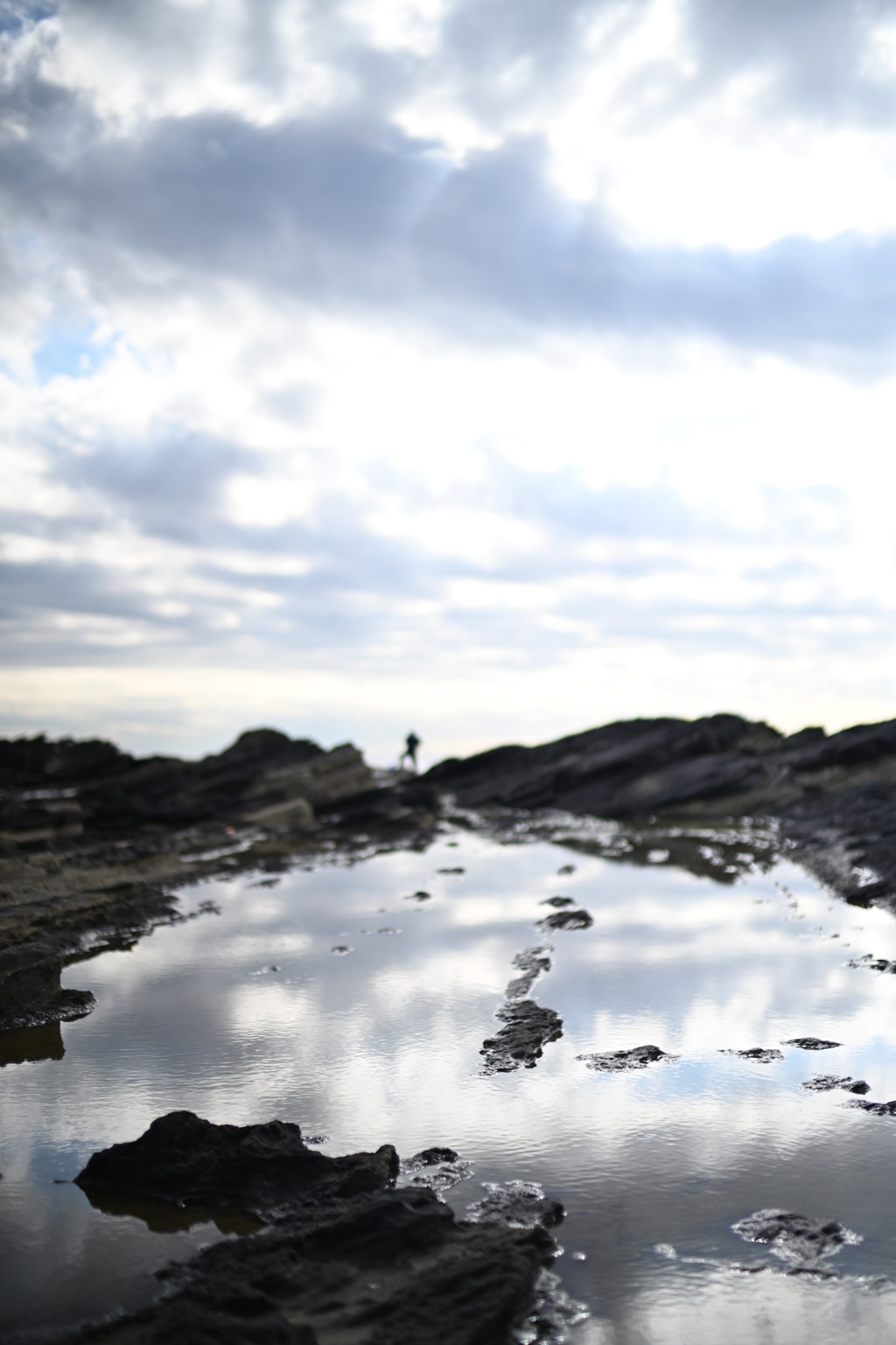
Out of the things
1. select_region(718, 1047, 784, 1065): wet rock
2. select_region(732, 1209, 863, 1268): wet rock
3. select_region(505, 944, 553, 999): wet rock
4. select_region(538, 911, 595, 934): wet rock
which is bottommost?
select_region(732, 1209, 863, 1268): wet rock

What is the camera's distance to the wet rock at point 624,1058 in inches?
442

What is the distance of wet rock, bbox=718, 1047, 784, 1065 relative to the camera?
1141 centimetres

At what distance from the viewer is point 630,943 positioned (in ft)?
60.0

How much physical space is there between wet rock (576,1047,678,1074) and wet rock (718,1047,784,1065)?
26.6 inches

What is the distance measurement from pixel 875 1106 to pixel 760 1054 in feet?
5.87

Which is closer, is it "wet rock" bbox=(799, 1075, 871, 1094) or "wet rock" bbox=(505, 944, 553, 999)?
"wet rock" bbox=(799, 1075, 871, 1094)

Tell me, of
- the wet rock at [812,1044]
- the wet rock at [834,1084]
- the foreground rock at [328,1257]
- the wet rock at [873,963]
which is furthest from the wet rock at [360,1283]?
the wet rock at [873,963]

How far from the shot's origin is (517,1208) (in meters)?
7.71

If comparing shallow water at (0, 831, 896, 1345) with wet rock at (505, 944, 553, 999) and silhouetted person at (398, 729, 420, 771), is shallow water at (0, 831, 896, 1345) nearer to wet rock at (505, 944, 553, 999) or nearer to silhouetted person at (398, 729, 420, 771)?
wet rock at (505, 944, 553, 999)

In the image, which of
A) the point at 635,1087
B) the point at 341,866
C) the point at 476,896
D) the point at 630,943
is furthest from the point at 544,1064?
the point at 341,866

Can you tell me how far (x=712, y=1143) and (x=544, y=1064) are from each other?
2.57 metres

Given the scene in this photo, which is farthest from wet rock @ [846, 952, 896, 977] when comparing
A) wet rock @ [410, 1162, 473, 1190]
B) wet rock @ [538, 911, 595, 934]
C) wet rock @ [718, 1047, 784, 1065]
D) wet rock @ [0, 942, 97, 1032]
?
wet rock @ [0, 942, 97, 1032]

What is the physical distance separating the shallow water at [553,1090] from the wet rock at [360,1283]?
0.55 metres

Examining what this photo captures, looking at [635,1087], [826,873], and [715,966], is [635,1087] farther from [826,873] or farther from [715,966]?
[826,873]
